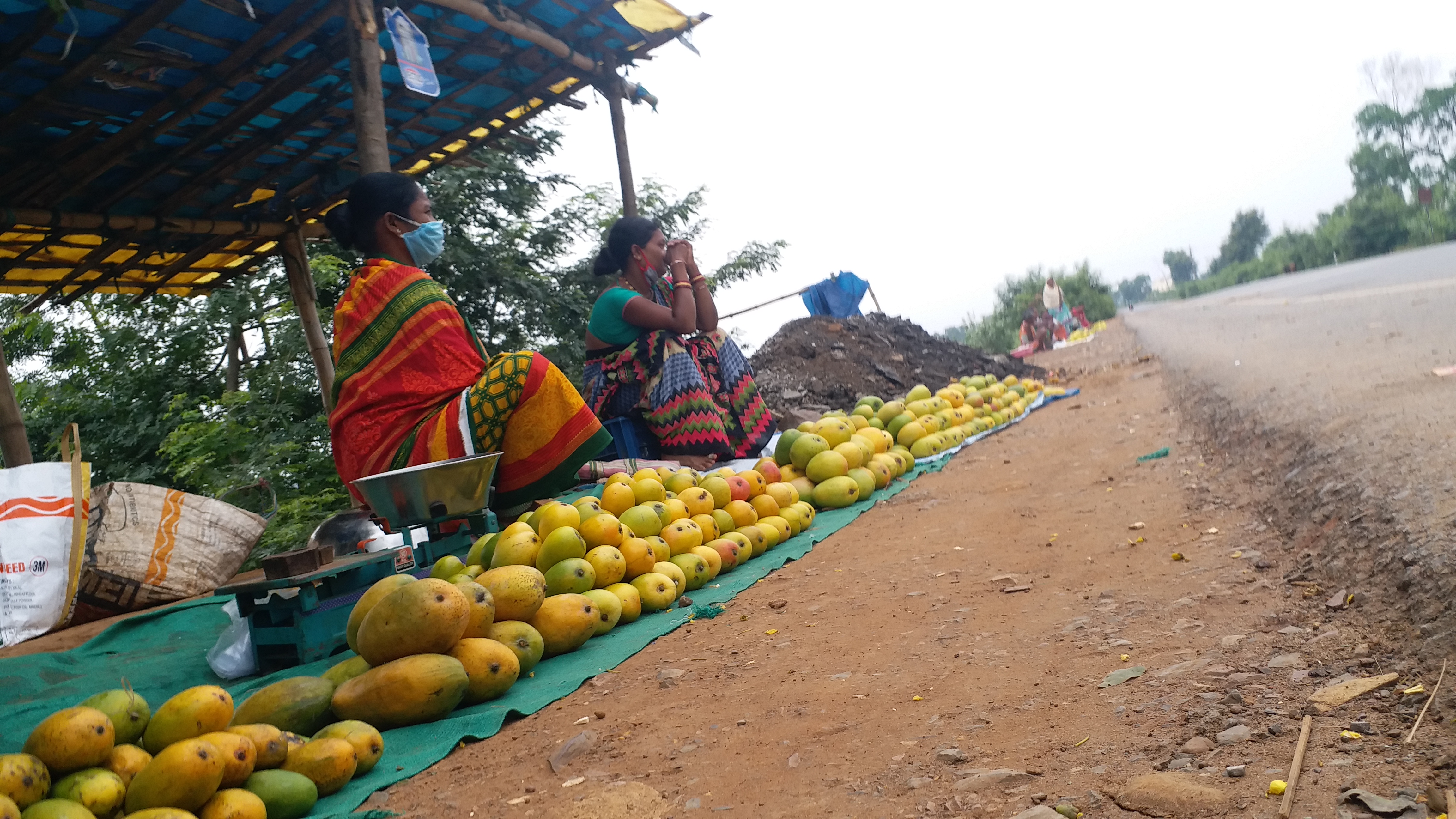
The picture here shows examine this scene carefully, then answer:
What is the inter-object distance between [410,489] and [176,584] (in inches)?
89.0

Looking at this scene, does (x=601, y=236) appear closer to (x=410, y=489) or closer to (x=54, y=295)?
(x=54, y=295)

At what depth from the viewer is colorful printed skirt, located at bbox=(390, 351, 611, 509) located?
397 cm

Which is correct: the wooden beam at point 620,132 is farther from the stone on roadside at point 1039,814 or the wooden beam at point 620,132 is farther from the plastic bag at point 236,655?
the stone on roadside at point 1039,814

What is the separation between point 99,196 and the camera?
21.6ft

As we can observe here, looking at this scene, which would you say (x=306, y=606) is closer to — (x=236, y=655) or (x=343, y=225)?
(x=236, y=655)

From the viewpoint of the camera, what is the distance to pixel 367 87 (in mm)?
5016

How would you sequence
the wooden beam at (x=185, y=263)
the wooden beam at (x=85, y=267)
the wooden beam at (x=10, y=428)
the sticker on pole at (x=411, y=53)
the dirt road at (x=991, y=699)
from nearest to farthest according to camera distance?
the dirt road at (x=991, y=699)
the sticker on pole at (x=411, y=53)
the wooden beam at (x=10, y=428)
the wooden beam at (x=85, y=267)
the wooden beam at (x=185, y=263)

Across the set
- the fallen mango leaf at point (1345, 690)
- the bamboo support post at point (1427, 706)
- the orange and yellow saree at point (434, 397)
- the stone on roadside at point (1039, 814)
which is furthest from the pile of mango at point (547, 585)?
the bamboo support post at point (1427, 706)

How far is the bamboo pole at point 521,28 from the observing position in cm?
536

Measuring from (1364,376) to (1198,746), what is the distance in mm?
4230

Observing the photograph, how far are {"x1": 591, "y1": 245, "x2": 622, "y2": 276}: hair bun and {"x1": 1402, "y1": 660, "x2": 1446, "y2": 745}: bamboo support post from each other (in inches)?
207

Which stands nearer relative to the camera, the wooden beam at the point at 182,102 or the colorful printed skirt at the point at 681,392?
the wooden beam at the point at 182,102

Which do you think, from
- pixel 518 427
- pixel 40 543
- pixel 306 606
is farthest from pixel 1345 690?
pixel 40 543

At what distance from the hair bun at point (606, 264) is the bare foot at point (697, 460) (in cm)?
145
